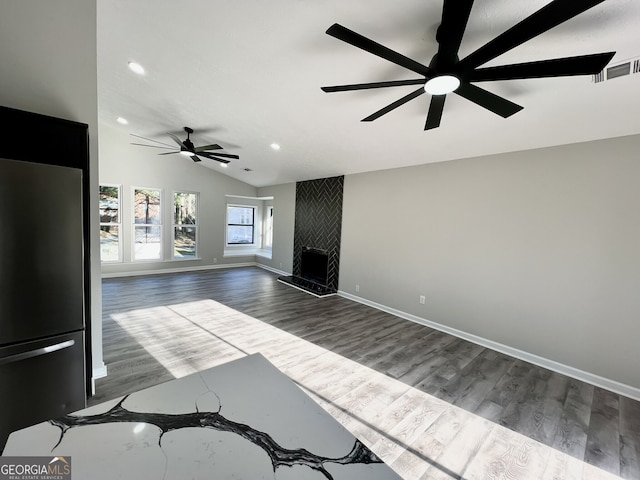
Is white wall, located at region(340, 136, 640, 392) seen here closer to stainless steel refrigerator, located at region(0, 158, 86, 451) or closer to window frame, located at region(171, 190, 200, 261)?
stainless steel refrigerator, located at region(0, 158, 86, 451)

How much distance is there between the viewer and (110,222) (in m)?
6.12

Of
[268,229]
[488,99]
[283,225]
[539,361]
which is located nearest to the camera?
[488,99]

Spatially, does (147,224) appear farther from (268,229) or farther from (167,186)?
(268,229)

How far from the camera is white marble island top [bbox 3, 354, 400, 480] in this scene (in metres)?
0.65

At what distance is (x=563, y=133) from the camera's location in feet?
9.08

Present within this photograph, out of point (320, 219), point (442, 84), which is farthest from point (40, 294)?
point (320, 219)

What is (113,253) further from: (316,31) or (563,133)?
(563,133)

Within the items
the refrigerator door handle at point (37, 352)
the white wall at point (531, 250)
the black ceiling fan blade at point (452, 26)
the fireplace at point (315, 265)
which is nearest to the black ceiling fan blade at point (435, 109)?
the black ceiling fan blade at point (452, 26)

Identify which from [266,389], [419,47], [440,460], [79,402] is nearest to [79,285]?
[79,402]

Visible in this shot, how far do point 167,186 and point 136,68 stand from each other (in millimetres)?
4031

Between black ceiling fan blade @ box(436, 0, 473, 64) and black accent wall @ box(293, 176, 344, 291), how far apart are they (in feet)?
13.4

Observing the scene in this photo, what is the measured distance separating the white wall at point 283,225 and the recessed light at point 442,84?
544 cm

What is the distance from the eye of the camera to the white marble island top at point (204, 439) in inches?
25.4

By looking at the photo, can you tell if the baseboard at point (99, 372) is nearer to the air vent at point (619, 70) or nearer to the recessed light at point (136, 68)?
the recessed light at point (136, 68)
